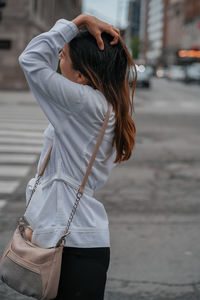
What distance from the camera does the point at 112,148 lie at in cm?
209

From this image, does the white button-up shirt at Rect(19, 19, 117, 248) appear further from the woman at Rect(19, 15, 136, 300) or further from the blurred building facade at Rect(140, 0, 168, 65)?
the blurred building facade at Rect(140, 0, 168, 65)

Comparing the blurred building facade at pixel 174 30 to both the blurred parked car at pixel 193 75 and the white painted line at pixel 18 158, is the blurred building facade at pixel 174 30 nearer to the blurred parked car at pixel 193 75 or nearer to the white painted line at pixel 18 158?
the blurred parked car at pixel 193 75

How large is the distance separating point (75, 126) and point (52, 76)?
0.22 m

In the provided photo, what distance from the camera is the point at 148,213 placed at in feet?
19.9

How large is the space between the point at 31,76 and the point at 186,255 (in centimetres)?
319

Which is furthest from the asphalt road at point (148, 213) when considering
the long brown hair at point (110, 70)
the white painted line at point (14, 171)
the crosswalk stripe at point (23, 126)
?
the long brown hair at point (110, 70)

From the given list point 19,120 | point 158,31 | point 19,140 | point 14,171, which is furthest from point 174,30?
→ point 14,171

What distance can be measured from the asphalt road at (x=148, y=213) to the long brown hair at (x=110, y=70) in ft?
6.73

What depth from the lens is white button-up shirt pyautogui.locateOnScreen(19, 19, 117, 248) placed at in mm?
1928

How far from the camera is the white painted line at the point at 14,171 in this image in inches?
309

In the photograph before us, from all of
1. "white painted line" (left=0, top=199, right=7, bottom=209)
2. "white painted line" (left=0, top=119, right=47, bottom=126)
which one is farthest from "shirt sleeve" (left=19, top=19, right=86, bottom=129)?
"white painted line" (left=0, top=119, right=47, bottom=126)

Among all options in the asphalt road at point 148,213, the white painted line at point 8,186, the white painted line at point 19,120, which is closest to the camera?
the asphalt road at point 148,213

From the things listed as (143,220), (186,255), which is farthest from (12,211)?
(186,255)

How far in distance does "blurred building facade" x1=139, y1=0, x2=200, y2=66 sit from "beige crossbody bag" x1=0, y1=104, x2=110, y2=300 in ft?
281
